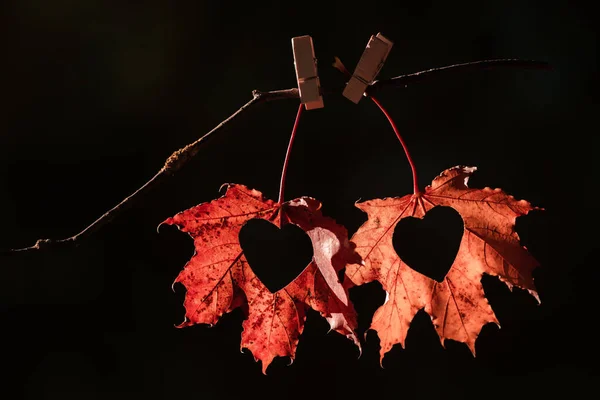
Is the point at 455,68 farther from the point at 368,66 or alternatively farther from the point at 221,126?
the point at 221,126

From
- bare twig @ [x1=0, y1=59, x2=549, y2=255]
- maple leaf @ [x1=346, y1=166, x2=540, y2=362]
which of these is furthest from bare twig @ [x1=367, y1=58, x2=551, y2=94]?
maple leaf @ [x1=346, y1=166, x2=540, y2=362]

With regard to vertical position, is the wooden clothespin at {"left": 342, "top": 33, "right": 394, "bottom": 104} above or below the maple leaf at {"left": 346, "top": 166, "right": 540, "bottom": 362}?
above

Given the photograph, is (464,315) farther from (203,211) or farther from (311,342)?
(311,342)

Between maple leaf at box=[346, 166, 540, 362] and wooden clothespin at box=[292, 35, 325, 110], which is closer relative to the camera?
wooden clothespin at box=[292, 35, 325, 110]

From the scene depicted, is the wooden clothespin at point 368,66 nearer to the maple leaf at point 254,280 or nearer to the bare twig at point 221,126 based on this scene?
the bare twig at point 221,126

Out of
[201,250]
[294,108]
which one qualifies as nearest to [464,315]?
[201,250]

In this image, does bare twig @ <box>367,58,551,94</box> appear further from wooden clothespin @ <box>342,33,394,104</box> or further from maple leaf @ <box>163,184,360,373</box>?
maple leaf @ <box>163,184,360,373</box>
